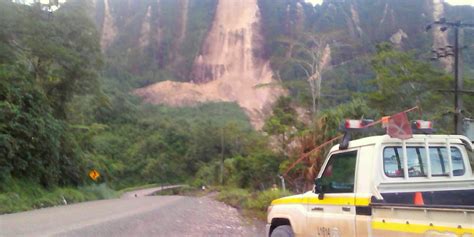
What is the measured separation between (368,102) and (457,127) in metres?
10.6

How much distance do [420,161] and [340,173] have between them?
0.97 meters

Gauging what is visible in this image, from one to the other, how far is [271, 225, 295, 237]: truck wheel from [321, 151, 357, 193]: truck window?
98 centimetres

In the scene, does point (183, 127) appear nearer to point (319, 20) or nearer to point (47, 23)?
point (319, 20)

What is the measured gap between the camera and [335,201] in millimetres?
6527

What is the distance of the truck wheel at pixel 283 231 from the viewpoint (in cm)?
751

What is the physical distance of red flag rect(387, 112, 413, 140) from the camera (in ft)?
20.6

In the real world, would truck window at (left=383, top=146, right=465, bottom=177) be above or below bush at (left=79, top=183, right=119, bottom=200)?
above

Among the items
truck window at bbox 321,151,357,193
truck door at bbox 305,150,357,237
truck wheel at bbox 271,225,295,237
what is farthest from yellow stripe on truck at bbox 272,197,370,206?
truck wheel at bbox 271,225,295,237

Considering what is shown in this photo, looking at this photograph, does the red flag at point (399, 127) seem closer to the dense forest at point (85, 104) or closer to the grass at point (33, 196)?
the dense forest at point (85, 104)

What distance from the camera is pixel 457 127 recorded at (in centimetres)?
1920

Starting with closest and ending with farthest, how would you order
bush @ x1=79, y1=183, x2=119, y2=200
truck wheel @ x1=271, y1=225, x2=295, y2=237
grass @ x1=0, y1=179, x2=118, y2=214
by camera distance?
truck wheel @ x1=271, y1=225, x2=295, y2=237, grass @ x1=0, y1=179, x2=118, y2=214, bush @ x1=79, y1=183, x2=119, y2=200

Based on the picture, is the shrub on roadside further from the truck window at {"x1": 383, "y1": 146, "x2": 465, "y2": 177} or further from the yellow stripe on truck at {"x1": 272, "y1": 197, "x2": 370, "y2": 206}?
the truck window at {"x1": 383, "y1": 146, "x2": 465, "y2": 177}

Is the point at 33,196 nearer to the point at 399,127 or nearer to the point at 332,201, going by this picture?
the point at 332,201

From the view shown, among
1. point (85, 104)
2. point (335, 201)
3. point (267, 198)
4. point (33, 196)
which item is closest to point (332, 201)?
point (335, 201)
